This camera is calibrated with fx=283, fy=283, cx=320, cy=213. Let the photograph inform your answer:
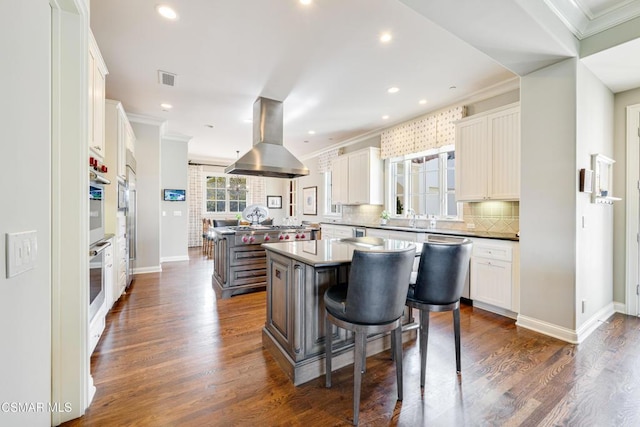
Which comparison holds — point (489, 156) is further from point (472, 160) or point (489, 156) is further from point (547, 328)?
point (547, 328)

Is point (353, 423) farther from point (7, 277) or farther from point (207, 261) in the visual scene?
point (207, 261)

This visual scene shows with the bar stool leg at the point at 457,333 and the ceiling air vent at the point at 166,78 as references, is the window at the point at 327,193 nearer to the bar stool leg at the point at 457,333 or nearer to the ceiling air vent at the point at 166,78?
the ceiling air vent at the point at 166,78

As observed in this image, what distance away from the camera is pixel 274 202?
9.72m

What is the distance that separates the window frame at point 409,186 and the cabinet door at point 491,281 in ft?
3.42

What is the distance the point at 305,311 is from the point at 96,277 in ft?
5.88

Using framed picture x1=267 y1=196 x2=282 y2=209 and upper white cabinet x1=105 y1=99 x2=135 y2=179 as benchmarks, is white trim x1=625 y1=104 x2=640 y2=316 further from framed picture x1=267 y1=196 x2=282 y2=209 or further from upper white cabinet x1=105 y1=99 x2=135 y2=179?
framed picture x1=267 y1=196 x2=282 y2=209

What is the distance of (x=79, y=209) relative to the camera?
160cm

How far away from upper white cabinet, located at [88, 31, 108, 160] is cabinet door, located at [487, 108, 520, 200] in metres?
4.14

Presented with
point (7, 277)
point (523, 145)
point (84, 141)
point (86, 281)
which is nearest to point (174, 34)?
point (84, 141)

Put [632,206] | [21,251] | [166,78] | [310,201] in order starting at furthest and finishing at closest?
[310,201], [166,78], [632,206], [21,251]

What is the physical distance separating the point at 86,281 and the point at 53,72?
3.84 ft

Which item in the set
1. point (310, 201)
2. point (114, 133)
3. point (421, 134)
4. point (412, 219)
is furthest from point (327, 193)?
point (114, 133)

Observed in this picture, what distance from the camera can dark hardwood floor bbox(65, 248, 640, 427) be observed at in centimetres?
164

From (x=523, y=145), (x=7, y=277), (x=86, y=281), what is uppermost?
(x=523, y=145)
